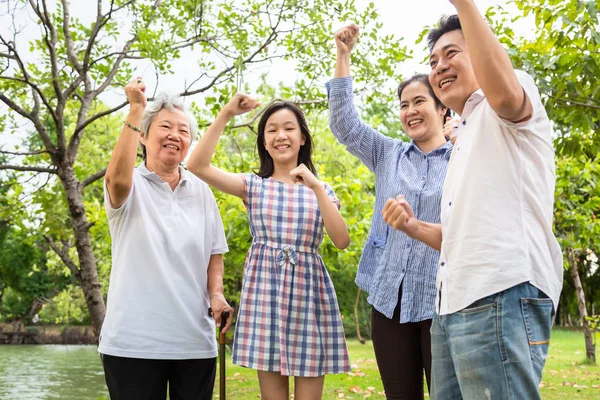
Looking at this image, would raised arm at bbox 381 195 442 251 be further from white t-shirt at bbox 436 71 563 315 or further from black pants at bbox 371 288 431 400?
black pants at bbox 371 288 431 400

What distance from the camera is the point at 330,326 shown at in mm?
2775

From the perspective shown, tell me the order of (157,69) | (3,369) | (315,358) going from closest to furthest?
1. (315,358)
2. (157,69)
3. (3,369)

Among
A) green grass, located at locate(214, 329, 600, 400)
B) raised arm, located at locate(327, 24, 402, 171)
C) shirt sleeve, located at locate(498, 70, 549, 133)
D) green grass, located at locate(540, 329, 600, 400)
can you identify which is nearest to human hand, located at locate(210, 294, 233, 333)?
raised arm, located at locate(327, 24, 402, 171)

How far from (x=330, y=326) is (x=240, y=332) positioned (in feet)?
1.28

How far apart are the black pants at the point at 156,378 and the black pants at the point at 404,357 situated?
0.71 m

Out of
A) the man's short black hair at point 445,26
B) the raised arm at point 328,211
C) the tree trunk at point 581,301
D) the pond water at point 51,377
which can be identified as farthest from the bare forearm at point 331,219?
Result: the tree trunk at point 581,301

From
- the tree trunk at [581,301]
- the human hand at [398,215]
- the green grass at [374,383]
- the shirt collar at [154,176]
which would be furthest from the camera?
the tree trunk at [581,301]

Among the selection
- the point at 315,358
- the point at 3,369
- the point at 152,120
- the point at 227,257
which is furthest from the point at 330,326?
the point at 3,369

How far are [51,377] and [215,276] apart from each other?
33.4 ft

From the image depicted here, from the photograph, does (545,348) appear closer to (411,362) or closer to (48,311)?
(411,362)

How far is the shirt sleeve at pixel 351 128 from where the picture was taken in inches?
113

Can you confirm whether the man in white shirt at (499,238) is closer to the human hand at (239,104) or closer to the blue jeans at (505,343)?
the blue jeans at (505,343)

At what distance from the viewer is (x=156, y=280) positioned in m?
2.46

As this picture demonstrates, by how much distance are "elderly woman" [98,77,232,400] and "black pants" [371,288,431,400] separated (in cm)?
66
